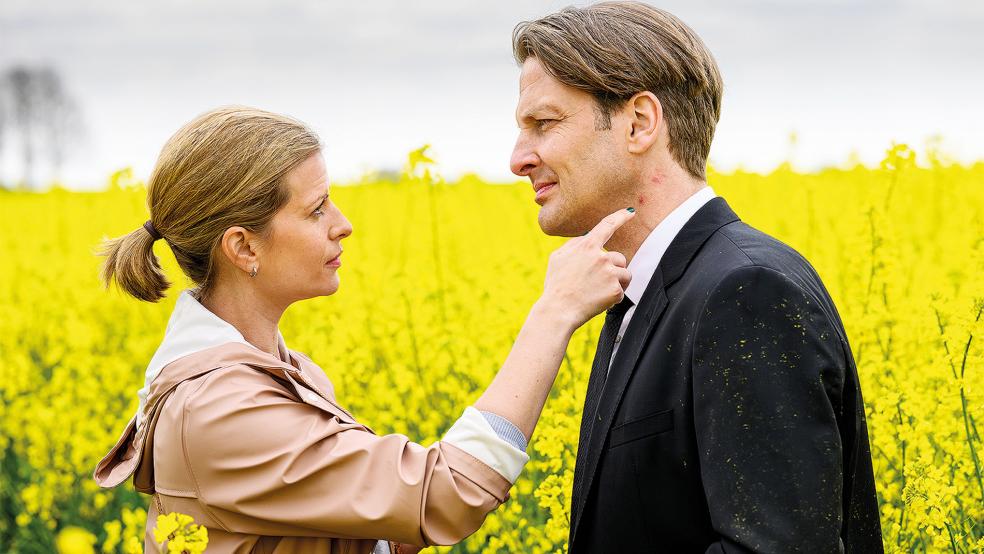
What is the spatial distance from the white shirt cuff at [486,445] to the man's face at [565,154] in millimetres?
457

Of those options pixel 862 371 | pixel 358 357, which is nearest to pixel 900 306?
pixel 862 371

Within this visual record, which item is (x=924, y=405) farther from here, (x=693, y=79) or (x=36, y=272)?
(x=36, y=272)

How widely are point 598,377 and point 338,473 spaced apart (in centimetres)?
57

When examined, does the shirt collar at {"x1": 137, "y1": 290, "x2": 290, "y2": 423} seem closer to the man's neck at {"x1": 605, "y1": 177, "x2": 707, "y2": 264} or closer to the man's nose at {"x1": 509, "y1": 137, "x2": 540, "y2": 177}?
the man's nose at {"x1": 509, "y1": 137, "x2": 540, "y2": 177}

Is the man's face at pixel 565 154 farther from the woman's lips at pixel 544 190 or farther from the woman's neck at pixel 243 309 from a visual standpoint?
the woman's neck at pixel 243 309

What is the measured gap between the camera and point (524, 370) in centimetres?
198

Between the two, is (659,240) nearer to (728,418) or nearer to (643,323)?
(643,323)

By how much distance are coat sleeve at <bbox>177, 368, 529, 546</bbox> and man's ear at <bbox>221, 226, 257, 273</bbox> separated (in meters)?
0.40

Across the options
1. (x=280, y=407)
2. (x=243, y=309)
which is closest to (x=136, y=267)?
(x=243, y=309)

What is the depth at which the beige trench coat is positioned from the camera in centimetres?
192

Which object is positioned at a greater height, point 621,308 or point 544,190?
point 544,190

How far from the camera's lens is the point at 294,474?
1918mm

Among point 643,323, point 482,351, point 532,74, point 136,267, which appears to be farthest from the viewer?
point 482,351

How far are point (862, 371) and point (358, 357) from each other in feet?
6.92
